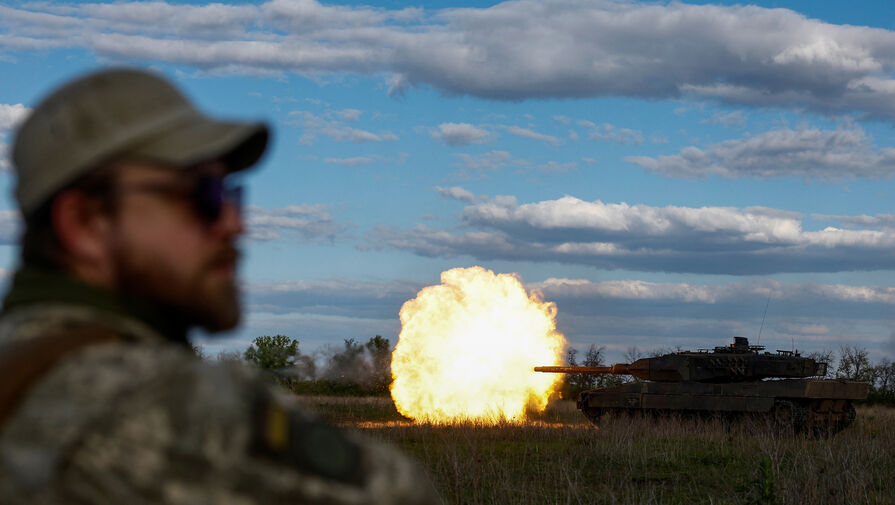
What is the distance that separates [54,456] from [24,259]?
44cm

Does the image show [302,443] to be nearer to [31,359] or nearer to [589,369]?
[31,359]

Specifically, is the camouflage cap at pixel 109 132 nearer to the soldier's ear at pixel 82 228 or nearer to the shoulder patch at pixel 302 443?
the soldier's ear at pixel 82 228

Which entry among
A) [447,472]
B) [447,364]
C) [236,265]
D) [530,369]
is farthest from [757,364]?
[236,265]

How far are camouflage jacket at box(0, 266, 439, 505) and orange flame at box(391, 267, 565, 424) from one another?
26.6 m

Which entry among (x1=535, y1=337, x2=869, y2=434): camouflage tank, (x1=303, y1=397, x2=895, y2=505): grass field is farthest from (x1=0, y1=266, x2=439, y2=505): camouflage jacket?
(x1=535, y1=337, x2=869, y2=434): camouflage tank

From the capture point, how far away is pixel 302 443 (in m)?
1.29

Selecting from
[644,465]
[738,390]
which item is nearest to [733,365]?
[738,390]

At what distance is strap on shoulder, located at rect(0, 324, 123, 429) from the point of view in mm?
1319

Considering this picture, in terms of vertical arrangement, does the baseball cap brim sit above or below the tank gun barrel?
above

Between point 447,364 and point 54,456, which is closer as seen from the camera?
point 54,456

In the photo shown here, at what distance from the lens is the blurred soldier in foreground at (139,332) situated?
1242 millimetres

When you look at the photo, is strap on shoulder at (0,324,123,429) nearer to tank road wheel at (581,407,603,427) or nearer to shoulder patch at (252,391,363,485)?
shoulder patch at (252,391,363,485)

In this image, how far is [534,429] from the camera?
Answer: 1998 cm

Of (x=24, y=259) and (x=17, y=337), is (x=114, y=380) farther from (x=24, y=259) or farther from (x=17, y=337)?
(x=24, y=259)
